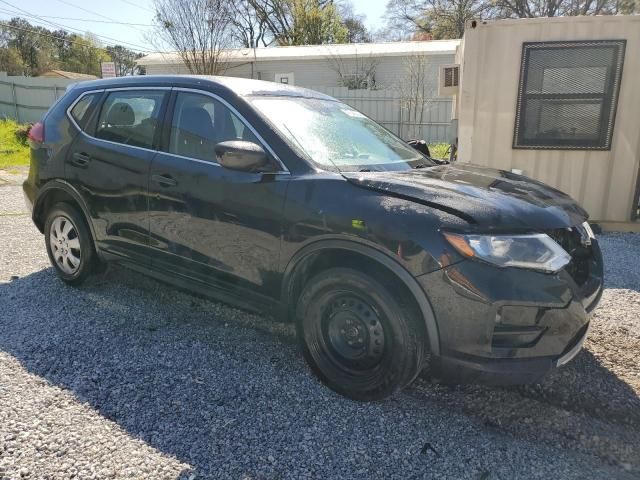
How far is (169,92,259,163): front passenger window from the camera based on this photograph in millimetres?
3242

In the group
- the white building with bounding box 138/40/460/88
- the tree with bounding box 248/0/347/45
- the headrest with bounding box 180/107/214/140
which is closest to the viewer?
the headrest with bounding box 180/107/214/140

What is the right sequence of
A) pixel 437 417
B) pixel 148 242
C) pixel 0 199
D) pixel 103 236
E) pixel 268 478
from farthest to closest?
pixel 0 199
pixel 103 236
pixel 148 242
pixel 437 417
pixel 268 478

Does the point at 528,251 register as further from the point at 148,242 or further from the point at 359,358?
the point at 148,242

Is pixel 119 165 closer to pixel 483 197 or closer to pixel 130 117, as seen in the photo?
pixel 130 117

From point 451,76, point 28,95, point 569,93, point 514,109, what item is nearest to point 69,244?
point 514,109

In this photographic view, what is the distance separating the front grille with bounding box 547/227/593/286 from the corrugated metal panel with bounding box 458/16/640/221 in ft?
13.6

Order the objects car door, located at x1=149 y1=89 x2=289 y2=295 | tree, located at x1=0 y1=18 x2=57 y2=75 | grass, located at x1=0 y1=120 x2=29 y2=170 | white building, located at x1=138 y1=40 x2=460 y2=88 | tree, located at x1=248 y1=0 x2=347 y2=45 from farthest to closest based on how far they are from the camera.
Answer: tree, located at x1=0 y1=18 x2=57 y2=75 < tree, located at x1=248 y1=0 x2=347 y2=45 < white building, located at x1=138 y1=40 x2=460 y2=88 < grass, located at x1=0 y1=120 x2=29 y2=170 < car door, located at x1=149 y1=89 x2=289 y2=295

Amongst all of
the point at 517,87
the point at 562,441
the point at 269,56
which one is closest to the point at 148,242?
the point at 562,441

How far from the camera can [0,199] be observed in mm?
8656

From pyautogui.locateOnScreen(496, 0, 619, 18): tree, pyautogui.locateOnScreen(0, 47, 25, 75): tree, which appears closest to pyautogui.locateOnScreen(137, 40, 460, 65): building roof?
pyautogui.locateOnScreen(496, 0, 619, 18): tree

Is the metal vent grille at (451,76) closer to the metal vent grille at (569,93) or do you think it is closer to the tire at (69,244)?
the metal vent grille at (569,93)

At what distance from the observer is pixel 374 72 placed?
2061 cm

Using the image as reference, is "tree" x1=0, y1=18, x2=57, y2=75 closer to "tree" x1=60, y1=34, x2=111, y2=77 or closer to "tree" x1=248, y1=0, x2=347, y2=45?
Answer: "tree" x1=60, y1=34, x2=111, y2=77

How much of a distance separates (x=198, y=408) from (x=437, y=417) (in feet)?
4.40
